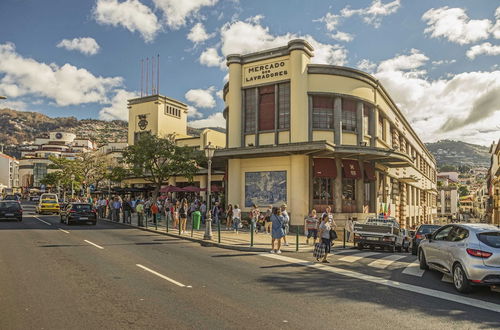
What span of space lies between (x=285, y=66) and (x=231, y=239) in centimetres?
1233

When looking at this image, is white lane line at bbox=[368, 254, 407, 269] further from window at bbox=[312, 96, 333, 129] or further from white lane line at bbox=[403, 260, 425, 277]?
window at bbox=[312, 96, 333, 129]

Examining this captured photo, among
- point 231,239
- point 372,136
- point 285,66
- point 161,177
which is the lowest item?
point 231,239

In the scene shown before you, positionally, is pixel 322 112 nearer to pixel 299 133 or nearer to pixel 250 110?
pixel 299 133

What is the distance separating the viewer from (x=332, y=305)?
23.9ft

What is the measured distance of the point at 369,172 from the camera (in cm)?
2747

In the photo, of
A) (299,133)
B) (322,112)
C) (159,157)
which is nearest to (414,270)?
(299,133)

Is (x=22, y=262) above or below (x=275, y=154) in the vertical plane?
below

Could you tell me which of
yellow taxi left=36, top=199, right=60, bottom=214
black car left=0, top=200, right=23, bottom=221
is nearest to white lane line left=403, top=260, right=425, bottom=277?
black car left=0, top=200, right=23, bottom=221

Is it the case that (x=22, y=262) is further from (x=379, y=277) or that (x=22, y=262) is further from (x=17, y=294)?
(x=379, y=277)

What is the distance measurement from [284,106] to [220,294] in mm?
18870

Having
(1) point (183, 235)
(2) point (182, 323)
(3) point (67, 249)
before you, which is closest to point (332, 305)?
(2) point (182, 323)

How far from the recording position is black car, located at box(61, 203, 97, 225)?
24.7 m

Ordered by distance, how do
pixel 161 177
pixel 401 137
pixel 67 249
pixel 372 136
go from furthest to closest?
pixel 401 137
pixel 161 177
pixel 372 136
pixel 67 249

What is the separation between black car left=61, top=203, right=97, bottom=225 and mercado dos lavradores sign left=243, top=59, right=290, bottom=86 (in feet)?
43.5
